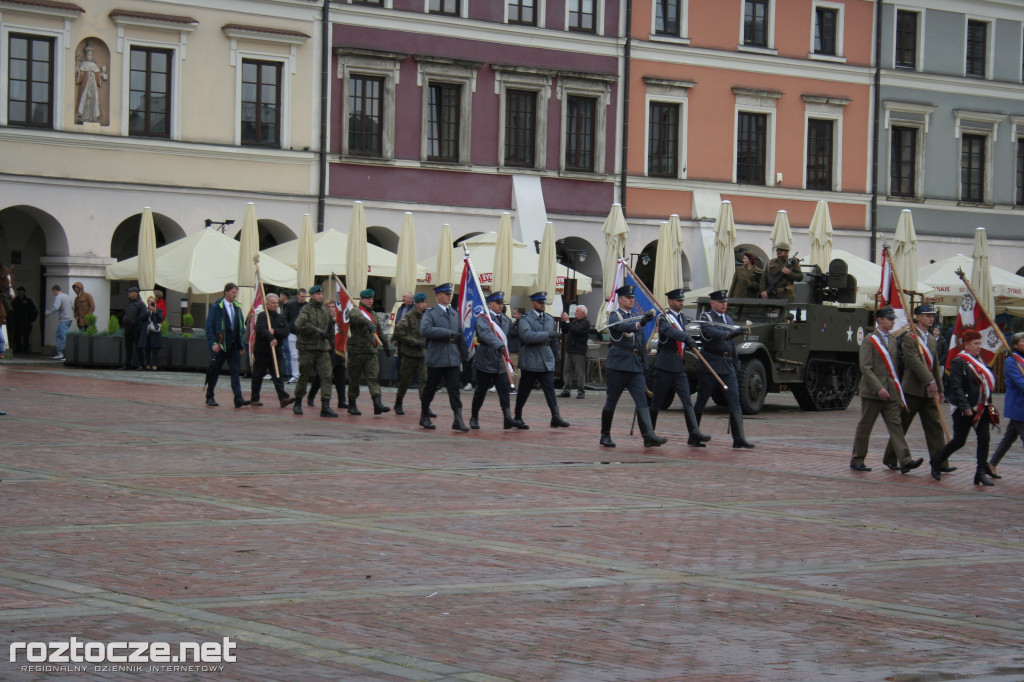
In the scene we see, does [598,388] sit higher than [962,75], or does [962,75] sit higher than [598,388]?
[962,75]

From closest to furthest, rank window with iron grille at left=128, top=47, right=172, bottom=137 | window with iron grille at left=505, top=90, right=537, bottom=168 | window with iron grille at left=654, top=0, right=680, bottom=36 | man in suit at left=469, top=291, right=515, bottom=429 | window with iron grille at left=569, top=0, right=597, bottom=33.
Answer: man in suit at left=469, top=291, right=515, bottom=429, window with iron grille at left=128, top=47, right=172, bottom=137, window with iron grille at left=505, top=90, right=537, bottom=168, window with iron grille at left=569, top=0, right=597, bottom=33, window with iron grille at left=654, top=0, right=680, bottom=36

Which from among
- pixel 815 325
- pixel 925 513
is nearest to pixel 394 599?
pixel 925 513

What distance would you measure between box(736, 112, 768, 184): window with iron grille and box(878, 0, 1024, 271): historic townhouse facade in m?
3.98

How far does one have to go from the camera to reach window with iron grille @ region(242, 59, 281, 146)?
116 ft

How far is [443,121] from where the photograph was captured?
37469 mm

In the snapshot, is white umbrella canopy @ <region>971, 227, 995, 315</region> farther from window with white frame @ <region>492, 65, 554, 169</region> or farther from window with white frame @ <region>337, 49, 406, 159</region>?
window with white frame @ <region>337, 49, 406, 159</region>

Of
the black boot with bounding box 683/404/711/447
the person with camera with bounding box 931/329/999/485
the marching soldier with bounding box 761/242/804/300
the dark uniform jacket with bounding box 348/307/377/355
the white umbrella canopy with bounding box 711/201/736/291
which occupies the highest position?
the white umbrella canopy with bounding box 711/201/736/291

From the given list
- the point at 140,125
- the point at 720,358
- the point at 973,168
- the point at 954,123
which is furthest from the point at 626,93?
the point at 720,358

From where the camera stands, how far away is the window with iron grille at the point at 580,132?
1542 inches

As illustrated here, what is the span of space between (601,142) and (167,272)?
1374 cm

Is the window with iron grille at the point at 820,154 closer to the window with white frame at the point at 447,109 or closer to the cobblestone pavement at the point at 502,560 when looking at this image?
the window with white frame at the point at 447,109

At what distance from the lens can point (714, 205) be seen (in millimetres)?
40625

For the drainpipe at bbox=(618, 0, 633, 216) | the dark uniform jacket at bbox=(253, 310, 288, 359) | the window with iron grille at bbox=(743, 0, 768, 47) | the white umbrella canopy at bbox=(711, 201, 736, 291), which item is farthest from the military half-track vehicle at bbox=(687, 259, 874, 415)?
the window with iron grille at bbox=(743, 0, 768, 47)

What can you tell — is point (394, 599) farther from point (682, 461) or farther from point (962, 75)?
point (962, 75)
